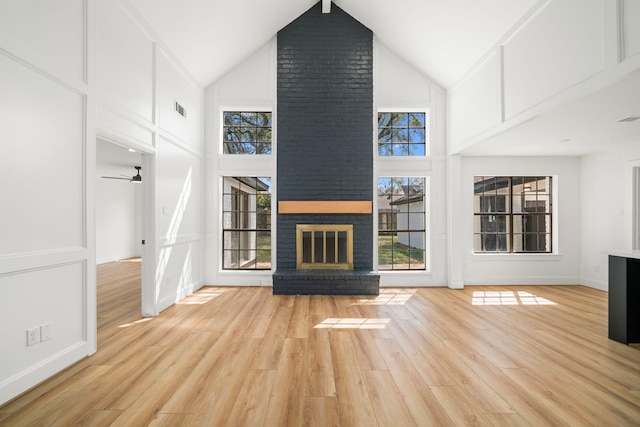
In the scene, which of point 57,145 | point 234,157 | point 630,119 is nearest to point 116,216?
point 234,157

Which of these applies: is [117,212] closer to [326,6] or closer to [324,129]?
[324,129]

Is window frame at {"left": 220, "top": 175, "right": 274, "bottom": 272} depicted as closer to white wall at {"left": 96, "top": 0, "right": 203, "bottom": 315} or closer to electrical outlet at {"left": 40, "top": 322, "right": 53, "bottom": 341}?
white wall at {"left": 96, "top": 0, "right": 203, "bottom": 315}

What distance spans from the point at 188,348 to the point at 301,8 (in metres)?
5.45

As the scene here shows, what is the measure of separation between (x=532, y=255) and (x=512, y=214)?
82 centimetres

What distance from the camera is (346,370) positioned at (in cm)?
248

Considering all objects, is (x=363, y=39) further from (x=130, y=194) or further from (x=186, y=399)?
(x=130, y=194)

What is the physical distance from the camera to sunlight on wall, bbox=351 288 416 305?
4.58 m

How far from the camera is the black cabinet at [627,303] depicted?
9.84 feet

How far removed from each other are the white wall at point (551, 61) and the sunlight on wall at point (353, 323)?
2.81 m

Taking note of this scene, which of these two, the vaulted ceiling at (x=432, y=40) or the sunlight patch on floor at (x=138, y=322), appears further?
the sunlight patch on floor at (x=138, y=322)

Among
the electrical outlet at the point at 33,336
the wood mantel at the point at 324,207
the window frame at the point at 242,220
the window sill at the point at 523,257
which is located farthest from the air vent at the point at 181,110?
the window sill at the point at 523,257

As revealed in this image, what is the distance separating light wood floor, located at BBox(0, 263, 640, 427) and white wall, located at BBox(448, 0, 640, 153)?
7.64 ft

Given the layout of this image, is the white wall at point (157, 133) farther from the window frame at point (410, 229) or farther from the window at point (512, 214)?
the window at point (512, 214)

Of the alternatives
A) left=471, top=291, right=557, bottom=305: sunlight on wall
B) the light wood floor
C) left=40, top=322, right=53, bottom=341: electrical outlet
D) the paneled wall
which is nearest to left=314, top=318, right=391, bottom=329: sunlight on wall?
the light wood floor
